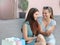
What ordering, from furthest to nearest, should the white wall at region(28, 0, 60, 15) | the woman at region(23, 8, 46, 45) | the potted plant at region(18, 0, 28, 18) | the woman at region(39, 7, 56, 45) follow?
1. the white wall at region(28, 0, 60, 15)
2. the potted plant at region(18, 0, 28, 18)
3. the woman at region(39, 7, 56, 45)
4. the woman at region(23, 8, 46, 45)

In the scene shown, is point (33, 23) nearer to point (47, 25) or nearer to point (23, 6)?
point (47, 25)

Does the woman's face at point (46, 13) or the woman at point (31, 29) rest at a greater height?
the woman's face at point (46, 13)

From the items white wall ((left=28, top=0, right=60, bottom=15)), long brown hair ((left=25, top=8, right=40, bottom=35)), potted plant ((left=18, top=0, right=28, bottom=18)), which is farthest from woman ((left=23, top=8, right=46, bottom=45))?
white wall ((left=28, top=0, right=60, bottom=15))

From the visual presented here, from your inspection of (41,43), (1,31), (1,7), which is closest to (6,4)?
(1,7)

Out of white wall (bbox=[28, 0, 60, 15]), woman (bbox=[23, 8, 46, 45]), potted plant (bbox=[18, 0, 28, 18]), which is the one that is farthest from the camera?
white wall (bbox=[28, 0, 60, 15])

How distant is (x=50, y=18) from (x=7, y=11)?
193 cm

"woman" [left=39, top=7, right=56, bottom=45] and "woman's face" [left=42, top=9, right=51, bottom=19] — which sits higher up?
"woman's face" [left=42, top=9, right=51, bottom=19]

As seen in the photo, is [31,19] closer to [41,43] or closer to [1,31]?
[41,43]

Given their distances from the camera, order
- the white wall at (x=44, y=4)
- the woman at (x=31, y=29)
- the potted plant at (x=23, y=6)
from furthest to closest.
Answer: the white wall at (x=44, y=4) → the potted plant at (x=23, y=6) → the woman at (x=31, y=29)

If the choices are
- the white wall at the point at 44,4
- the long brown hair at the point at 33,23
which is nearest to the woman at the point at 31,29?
the long brown hair at the point at 33,23

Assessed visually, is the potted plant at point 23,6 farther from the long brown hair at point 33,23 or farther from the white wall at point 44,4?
the long brown hair at point 33,23

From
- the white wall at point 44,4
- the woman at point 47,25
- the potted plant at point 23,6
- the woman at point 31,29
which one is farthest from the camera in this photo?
the white wall at point 44,4

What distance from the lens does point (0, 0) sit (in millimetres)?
4395

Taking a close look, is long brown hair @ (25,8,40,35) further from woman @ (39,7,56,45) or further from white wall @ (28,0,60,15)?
white wall @ (28,0,60,15)
